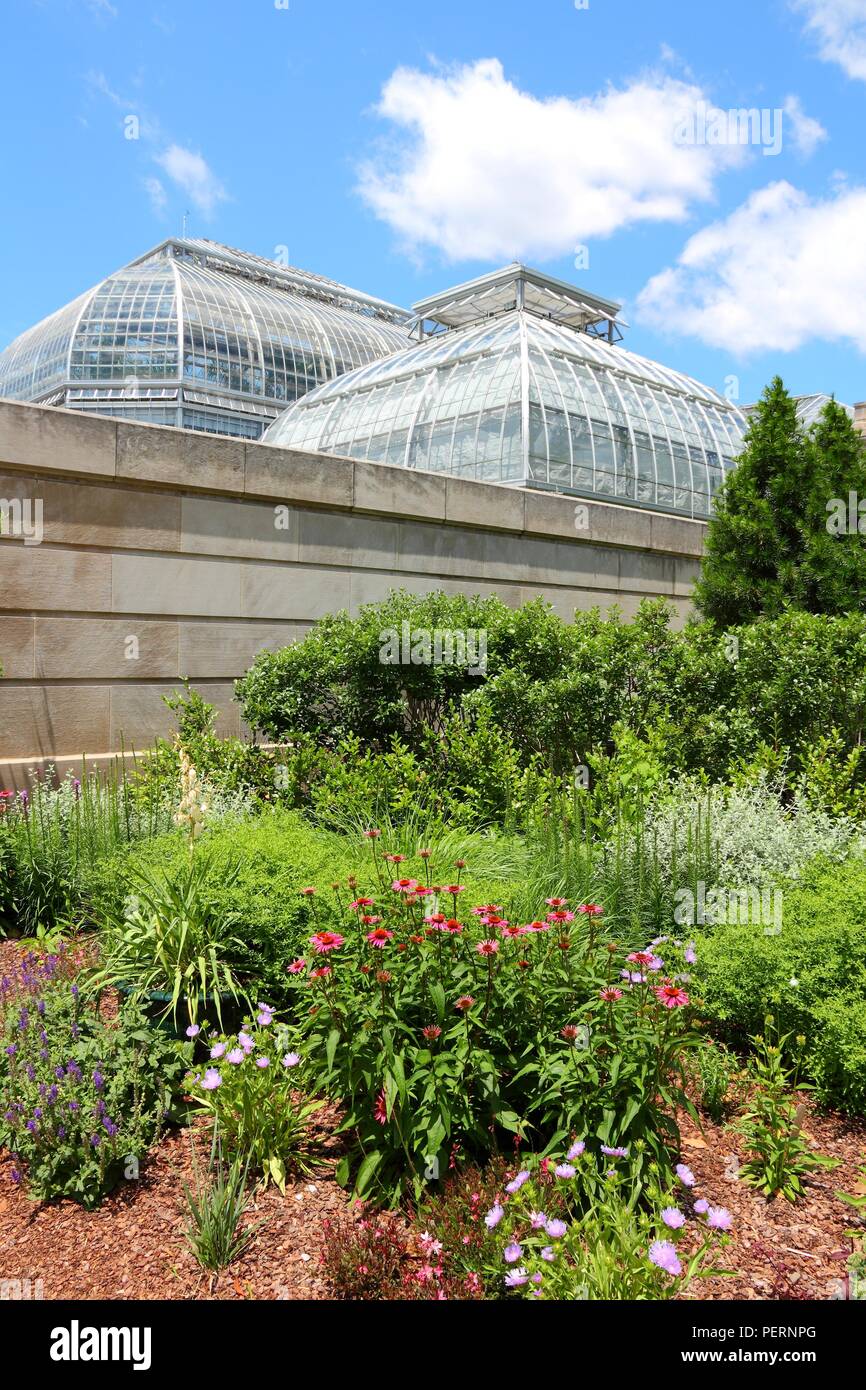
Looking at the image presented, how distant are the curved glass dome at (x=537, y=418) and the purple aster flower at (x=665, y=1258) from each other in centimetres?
1263

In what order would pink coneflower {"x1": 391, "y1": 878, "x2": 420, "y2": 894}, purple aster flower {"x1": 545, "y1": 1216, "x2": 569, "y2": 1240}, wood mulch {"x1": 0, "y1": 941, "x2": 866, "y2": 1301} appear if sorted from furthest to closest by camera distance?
pink coneflower {"x1": 391, "y1": 878, "x2": 420, "y2": 894} → wood mulch {"x1": 0, "y1": 941, "x2": 866, "y2": 1301} → purple aster flower {"x1": 545, "y1": 1216, "x2": 569, "y2": 1240}

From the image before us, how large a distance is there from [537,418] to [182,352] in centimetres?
2493

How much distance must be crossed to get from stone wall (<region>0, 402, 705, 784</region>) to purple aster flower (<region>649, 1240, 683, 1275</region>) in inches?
255

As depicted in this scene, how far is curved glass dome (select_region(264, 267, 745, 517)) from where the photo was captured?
16203 millimetres

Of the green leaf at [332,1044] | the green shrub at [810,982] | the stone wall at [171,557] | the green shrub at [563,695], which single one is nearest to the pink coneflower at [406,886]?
the green leaf at [332,1044]

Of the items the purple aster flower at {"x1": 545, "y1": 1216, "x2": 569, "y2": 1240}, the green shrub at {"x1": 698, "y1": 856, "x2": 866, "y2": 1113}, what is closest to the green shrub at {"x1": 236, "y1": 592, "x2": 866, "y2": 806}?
the green shrub at {"x1": 698, "y1": 856, "x2": 866, "y2": 1113}

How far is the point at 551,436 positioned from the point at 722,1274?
14.8 meters

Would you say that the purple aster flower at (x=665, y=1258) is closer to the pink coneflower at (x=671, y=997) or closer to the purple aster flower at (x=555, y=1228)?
the purple aster flower at (x=555, y=1228)

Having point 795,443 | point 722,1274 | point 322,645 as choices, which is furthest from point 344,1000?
point 795,443

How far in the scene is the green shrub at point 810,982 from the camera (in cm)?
380

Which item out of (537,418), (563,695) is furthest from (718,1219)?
(537,418)

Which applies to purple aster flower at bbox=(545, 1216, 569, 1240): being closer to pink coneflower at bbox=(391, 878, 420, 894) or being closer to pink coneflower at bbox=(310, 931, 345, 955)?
pink coneflower at bbox=(310, 931, 345, 955)

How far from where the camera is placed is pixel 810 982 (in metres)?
4.03

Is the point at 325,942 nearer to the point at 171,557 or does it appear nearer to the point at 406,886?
the point at 406,886
